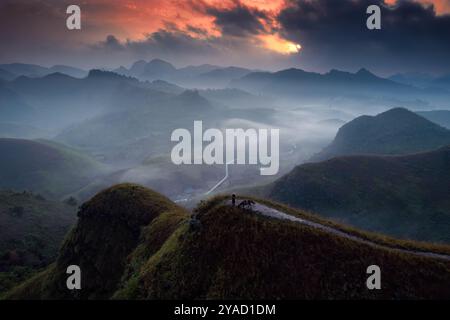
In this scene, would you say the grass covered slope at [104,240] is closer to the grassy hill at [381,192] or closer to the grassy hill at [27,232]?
the grassy hill at [27,232]

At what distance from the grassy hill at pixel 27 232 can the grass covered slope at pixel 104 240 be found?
28393mm

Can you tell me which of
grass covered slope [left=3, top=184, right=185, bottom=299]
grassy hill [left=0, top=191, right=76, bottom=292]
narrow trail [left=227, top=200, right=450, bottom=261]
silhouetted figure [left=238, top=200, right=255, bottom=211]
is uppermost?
silhouetted figure [left=238, top=200, right=255, bottom=211]

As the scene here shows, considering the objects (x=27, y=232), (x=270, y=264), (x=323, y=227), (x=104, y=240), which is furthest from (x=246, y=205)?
(x=27, y=232)

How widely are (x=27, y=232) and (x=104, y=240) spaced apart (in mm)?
81159

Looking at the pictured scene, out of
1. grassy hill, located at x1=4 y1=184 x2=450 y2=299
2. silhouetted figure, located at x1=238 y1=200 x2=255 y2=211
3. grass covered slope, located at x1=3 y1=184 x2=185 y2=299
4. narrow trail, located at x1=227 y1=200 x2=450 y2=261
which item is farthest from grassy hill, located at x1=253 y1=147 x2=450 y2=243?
silhouetted figure, located at x1=238 y1=200 x2=255 y2=211

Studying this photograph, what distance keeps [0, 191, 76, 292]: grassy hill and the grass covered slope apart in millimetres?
28393

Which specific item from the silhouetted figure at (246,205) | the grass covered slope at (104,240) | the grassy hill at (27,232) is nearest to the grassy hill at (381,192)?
the grassy hill at (27,232)

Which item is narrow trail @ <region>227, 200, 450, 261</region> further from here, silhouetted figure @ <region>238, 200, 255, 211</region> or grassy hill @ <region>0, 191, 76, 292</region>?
grassy hill @ <region>0, 191, 76, 292</region>

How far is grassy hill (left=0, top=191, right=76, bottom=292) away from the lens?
86000 millimetres

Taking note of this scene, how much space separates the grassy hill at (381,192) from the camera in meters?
126

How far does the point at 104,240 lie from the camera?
4809cm

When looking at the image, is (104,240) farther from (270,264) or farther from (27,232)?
(27,232)
